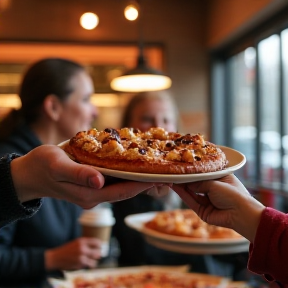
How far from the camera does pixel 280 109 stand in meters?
3.45

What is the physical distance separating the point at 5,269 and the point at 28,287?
0.11 meters

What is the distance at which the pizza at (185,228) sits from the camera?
1.72 m

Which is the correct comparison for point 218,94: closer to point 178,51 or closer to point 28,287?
point 178,51

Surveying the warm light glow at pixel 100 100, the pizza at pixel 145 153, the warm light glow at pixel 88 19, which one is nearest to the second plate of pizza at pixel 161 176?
the pizza at pixel 145 153

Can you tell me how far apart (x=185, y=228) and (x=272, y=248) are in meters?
1.04

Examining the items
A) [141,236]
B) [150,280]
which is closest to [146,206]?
[141,236]

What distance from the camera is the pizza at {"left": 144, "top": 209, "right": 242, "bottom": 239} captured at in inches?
67.8

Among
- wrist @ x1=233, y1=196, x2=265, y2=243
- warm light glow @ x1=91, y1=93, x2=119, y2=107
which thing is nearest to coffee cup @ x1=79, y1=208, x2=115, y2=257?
wrist @ x1=233, y1=196, x2=265, y2=243

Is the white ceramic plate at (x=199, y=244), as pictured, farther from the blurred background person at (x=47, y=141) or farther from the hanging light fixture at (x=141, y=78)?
the hanging light fixture at (x=141, y=78)

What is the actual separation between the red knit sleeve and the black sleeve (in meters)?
0.43

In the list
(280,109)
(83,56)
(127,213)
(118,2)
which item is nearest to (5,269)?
(127,213)

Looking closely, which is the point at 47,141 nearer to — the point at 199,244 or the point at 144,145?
the point at 199,244

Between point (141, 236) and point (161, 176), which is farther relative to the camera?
point (141, 236)

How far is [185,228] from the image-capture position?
179 cm
